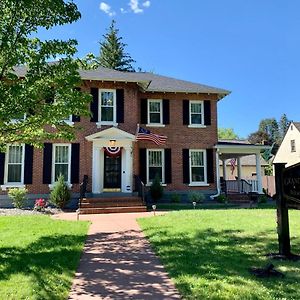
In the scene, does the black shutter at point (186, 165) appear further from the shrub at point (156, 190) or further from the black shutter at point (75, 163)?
the black shutter at point (75, 163)

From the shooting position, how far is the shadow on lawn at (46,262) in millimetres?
5320

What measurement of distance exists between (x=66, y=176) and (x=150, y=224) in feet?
25.3

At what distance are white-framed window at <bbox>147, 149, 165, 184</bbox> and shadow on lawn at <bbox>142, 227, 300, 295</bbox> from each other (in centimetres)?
916

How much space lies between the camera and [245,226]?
10.4 metres

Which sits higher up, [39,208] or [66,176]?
[66,176]

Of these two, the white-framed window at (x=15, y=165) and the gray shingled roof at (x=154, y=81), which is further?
the gray shingled roof at (x=154, y=81)

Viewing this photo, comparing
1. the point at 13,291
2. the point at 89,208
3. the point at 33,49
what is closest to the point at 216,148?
the point at 89,208

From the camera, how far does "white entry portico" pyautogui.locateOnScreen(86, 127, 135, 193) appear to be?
17.6m

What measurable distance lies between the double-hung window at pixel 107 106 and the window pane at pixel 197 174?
5.32 m

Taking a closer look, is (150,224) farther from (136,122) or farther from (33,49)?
(136,122)

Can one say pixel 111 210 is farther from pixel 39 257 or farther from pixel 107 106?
pixel 39 257

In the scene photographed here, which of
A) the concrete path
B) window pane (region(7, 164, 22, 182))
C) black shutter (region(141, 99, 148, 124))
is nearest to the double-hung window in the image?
black shutter (region(141, 99, 148, 124))

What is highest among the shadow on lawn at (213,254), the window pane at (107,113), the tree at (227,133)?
the tree at (227,133)

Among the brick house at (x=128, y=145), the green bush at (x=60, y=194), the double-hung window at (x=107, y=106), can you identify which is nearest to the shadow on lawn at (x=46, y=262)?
the green bush at (x=60, y=194)
